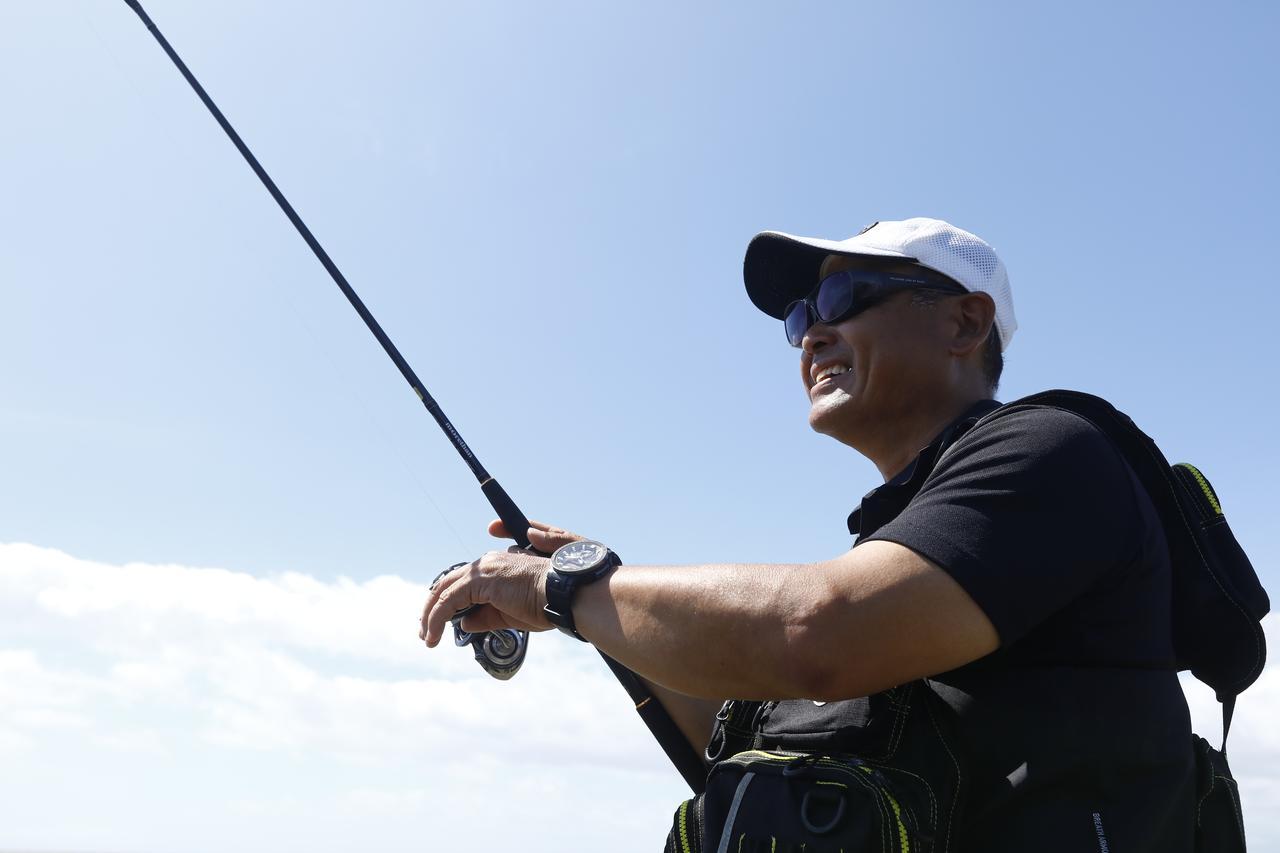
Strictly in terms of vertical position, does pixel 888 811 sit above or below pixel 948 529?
below

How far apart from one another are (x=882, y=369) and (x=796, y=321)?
71cm

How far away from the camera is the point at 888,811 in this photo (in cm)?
258

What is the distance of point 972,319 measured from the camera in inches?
161

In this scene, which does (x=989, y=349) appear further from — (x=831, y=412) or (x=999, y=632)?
(x=999, y=632)

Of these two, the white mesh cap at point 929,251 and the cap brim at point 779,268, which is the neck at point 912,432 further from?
the cap brim at point 779,268

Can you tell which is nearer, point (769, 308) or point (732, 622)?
point (732, 622)

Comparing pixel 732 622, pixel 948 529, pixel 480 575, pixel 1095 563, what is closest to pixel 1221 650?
pixel 1095 563

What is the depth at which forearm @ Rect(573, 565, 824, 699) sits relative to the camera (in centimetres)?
265

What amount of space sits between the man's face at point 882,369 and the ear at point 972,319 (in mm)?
56

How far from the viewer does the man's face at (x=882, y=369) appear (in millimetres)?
4004

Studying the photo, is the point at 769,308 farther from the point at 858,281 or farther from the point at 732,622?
the point at 732,622

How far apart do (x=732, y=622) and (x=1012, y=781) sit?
779 millimetres

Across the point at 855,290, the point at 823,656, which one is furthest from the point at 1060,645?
the point at 855,290

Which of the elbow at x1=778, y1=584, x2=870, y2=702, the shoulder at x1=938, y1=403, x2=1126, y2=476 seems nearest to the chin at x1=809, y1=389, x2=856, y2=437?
the shoulder at x1=938, y1=403, x2=1126, y2=476
